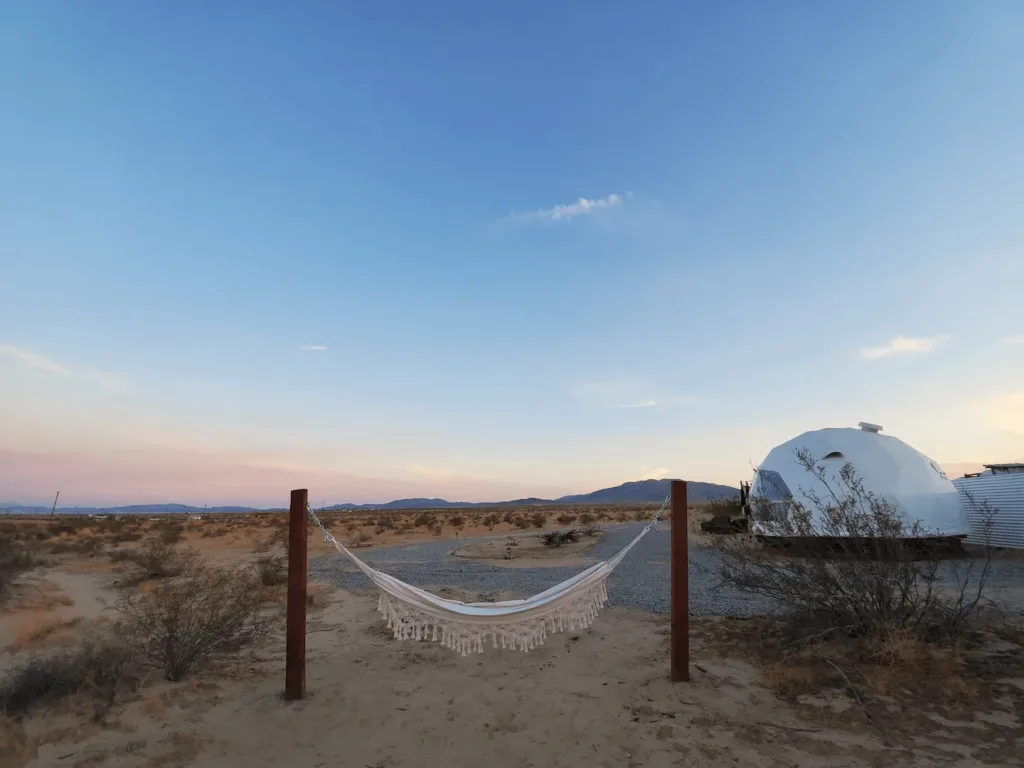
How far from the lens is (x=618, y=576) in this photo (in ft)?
35.8

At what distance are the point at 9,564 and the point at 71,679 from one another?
6.96 meters

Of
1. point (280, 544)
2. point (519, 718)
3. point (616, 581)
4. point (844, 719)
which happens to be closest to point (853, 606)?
point (844, 719)

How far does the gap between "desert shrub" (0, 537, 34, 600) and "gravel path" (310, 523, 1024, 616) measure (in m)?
4.72

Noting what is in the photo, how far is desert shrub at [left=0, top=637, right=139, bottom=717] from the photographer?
421 centimetres

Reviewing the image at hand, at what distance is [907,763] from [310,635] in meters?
5.69

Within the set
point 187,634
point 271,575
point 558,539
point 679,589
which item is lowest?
point 558,539

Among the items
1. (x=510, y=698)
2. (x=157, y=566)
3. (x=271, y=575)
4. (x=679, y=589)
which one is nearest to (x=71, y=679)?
(x=510, y=698)

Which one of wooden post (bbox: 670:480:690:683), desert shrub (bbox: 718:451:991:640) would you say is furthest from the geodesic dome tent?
wooden post (bbox: 670:480:690:683)

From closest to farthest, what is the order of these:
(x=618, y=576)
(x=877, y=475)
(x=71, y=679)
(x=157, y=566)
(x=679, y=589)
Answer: (x=71, y=679) < (x=679, y=589) < (x=618, y=576) < (x=157, y=566) < (x=877, y=475)

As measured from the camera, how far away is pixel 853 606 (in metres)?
5.16

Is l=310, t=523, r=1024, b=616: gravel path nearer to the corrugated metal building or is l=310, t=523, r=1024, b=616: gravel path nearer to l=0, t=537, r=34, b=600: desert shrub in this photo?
the corrugated metal building

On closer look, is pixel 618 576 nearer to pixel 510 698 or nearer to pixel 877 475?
pixel 510 698

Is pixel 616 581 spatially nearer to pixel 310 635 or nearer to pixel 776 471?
pixel 310 635

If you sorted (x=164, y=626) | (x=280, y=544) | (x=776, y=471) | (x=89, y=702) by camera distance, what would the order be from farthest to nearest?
(x=280, y=544) → (x=776, y=471) → (x=164, y=626) → (x=89, y=702)
